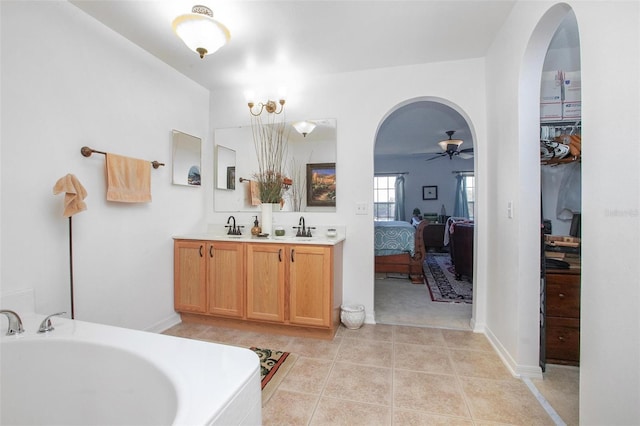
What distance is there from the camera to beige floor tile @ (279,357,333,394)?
5.57 feet

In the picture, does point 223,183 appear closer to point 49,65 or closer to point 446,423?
point 49,65

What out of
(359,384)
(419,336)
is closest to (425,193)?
(419,336)

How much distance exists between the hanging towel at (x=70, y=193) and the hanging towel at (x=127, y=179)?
0.32 metres

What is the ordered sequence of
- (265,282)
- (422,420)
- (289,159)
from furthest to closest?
(289,159)
(265,282)
(422,420)

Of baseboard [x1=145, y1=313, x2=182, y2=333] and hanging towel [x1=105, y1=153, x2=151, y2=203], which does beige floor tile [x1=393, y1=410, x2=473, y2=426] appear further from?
hanging towel [x1=105, y1=153, x2=151, y2=203]

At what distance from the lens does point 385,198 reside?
834cm

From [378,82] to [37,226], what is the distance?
114 inches

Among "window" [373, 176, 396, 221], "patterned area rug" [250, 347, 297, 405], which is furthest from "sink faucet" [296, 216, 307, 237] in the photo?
"window" [373, 176, 396, 221]

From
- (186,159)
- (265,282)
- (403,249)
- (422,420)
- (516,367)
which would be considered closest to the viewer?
(422,420)

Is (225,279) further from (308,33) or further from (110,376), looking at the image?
(308,33)

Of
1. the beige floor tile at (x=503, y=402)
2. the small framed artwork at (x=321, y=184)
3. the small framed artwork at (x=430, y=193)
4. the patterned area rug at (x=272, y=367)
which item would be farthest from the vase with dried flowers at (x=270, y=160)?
the small framed artwork at (x=430, y=193)

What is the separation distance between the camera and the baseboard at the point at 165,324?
96.3 inches

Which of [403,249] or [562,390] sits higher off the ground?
[403,249]

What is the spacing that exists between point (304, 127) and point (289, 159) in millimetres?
375
